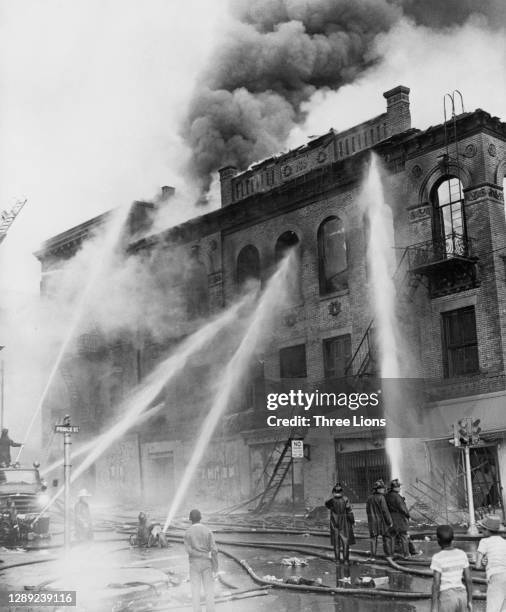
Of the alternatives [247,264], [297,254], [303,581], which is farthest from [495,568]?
[247,264]

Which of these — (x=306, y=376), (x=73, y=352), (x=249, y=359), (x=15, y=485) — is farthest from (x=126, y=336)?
(x=15, y=485)

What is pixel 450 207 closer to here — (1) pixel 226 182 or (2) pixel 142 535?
(1) pixel 226 182

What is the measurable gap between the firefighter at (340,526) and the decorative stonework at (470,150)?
487 inches

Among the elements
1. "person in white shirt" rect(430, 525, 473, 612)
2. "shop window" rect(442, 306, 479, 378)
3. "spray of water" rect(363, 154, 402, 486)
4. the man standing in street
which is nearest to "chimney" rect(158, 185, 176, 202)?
"spray of water" rect(363, 154, 402, 486)

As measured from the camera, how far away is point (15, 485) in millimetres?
23656

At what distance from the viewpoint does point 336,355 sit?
27.6 meters

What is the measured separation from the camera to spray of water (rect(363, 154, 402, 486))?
83.0ft

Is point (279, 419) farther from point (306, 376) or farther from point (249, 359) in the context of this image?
point (249, 359)

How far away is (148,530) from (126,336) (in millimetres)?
17049

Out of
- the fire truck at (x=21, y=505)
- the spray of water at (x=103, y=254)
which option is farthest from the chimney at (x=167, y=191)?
the fire truck at (x=21, y=505)

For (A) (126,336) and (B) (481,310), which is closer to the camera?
(B) (481,310)

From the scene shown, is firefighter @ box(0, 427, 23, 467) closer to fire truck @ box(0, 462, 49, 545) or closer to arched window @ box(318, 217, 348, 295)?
fire truck @ box(0, 462, 49, 545)

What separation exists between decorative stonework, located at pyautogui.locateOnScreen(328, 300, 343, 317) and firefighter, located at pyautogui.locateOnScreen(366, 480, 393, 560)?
11.1 meters

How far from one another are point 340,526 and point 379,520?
3.21 ft
